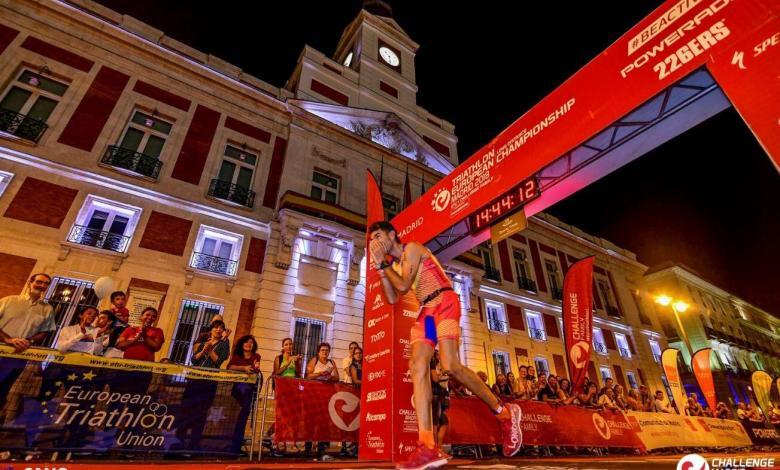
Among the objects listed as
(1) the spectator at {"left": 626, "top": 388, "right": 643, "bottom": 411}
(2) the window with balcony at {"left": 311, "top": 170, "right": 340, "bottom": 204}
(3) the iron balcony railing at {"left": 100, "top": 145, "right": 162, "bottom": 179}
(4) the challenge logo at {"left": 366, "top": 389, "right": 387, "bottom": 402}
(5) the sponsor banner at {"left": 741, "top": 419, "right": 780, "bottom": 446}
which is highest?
(2) the window with balcony at {"left": 311, "top": 170, "right": 340, "bottom": 204}

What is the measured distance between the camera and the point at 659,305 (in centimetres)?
2927

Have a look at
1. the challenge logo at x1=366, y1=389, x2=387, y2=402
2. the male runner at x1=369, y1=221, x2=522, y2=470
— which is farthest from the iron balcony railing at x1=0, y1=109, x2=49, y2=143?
the male runner at x1=369, y1=221, x2=522, y2=470

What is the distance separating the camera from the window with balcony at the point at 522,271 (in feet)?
67.4

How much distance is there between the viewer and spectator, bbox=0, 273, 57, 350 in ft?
17.3

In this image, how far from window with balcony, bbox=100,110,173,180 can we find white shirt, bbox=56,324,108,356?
7859 mm

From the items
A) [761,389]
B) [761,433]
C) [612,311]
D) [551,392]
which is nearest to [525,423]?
[551,392]

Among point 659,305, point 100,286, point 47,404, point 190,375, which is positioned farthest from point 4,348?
point 659,305

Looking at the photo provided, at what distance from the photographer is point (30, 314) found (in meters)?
5.52

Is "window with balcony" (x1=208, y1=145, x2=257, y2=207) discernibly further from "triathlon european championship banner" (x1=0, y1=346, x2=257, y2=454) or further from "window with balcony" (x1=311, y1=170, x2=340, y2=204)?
"triathlon european championship banner" (x1=0, y1=346, x2=257, y2=454)

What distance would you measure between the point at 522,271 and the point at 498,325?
193 inches

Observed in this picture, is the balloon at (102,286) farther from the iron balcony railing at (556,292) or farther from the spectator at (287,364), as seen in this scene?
the iron balcony railing at (556,292)

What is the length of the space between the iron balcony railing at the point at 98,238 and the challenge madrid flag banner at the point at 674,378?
18.4 metres

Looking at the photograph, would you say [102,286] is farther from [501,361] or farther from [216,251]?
[501,361]

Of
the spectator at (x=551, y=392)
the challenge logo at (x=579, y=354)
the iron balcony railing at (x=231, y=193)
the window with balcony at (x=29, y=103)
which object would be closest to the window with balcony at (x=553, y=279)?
the challenge logo at (x=579, y=354)
